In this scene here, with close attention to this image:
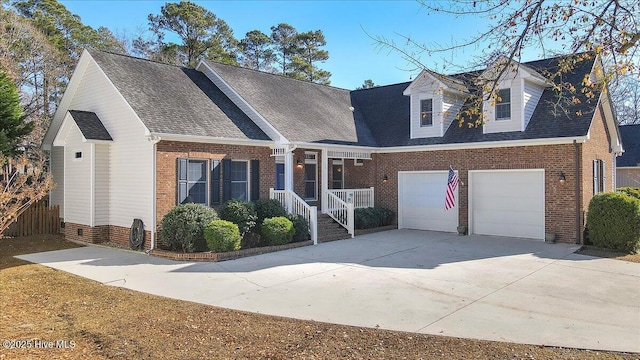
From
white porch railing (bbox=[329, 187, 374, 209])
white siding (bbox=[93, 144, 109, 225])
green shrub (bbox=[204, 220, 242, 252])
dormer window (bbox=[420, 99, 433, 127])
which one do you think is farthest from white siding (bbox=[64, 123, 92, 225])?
dormer window (bbox=[420, 99, 433, 127])

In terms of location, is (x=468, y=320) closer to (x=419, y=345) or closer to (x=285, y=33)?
(x=419, y=345)

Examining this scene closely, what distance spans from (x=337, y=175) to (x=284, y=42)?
21.5 metres

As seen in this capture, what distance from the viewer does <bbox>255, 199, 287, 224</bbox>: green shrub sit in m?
13.6

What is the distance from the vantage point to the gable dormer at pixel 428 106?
1658 centimetres

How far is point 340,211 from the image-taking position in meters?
15.7

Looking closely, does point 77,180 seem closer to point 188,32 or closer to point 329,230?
point 329,230

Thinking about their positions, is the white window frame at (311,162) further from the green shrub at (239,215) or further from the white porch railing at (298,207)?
the green shrub at (239,215)

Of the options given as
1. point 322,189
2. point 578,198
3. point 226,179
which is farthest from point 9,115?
point 578,198

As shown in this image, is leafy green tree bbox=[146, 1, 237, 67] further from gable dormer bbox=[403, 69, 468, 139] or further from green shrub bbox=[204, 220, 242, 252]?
green shrub bbox=[204, 220, 242, 252]

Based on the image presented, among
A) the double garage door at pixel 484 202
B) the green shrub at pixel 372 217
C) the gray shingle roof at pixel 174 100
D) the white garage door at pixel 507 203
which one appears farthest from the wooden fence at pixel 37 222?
the white garage door at pixel 507 203

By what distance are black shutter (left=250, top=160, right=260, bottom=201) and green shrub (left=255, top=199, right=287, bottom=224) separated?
0.79m

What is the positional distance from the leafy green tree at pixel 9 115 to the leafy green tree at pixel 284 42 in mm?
23351

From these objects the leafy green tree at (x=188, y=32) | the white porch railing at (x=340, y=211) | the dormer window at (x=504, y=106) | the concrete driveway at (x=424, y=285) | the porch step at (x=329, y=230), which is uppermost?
the leafy green tree at (x=188, y=32)

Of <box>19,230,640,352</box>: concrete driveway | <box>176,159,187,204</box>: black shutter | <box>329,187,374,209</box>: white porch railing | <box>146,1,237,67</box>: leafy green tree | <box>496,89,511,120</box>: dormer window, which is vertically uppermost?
<box>146,1,237,67</box>: leafy green tree
